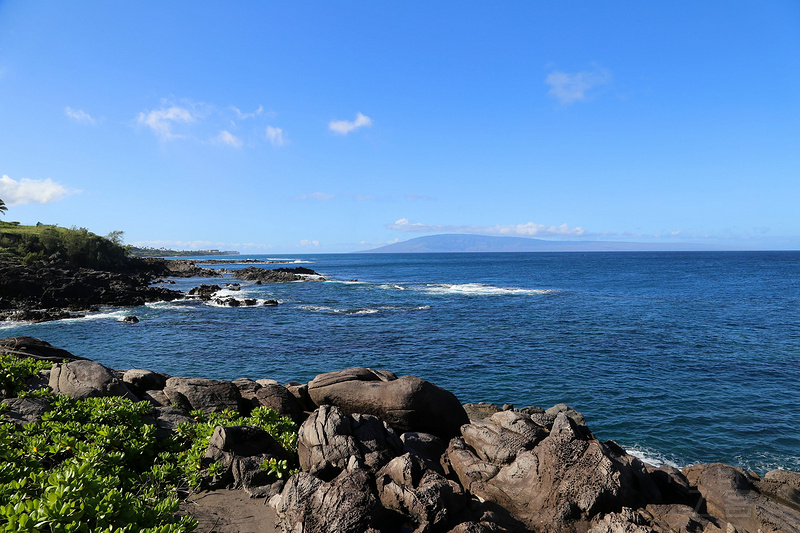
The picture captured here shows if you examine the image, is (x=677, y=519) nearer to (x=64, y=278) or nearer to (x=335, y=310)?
(x=335, y=310)

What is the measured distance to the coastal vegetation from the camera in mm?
6711

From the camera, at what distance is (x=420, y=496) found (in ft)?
34.6

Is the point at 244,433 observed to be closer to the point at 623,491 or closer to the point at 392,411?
the point at 392,411

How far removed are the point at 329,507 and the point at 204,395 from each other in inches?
430

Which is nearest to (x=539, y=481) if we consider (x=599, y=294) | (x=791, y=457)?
(x=791, y=457)

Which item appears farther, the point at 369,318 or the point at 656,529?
the point at 369,318

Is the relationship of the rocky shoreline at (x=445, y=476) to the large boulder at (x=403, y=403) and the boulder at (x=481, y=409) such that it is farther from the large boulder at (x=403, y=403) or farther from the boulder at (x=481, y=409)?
the boulder at (x=481, y=409)

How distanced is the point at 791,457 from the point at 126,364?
4234cm

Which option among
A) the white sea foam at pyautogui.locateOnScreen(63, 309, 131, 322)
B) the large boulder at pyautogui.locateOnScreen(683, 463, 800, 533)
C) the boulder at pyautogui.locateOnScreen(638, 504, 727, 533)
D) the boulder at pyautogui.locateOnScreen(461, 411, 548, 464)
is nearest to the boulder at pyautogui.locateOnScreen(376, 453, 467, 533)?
the boulder at pyautogui.locateOnScreen(461, 411, 548, 464)

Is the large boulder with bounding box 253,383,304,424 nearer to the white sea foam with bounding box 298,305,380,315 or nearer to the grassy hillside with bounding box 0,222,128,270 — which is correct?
the white sea foam with bounding box 298,305,380,315

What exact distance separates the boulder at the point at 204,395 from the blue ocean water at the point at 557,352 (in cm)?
1245

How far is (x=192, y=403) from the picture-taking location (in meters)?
18.2

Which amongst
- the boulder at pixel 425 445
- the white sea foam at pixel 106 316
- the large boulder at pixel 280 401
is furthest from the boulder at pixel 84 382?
the white sea foam at pixel 106 316

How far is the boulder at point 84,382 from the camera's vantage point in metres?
15.8
